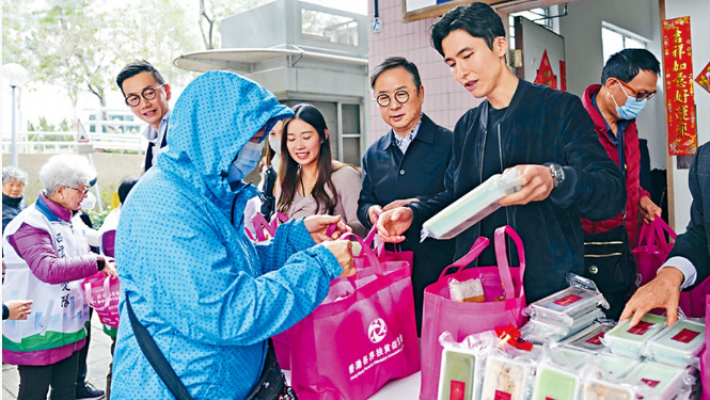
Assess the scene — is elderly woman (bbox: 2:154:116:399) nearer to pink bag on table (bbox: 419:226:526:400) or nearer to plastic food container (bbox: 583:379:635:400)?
pink bag on table (bbox: 419:226:526:400)

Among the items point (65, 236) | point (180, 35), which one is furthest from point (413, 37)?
point (180, 35)

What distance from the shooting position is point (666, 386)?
920 millimetres

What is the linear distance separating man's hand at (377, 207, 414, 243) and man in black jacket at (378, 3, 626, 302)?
0.23 meters

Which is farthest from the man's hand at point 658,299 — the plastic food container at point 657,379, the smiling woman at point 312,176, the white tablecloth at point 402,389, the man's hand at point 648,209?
the man's hand at point 648,209

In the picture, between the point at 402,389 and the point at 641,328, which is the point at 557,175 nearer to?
the point at 641,328

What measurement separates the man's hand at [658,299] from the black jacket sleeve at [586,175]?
0.67 feet

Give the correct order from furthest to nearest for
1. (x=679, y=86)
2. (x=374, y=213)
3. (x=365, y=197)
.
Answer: (x=679, y=86)
(x=365, y=197)
(x=374, y=213)

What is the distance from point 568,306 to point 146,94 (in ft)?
7.36

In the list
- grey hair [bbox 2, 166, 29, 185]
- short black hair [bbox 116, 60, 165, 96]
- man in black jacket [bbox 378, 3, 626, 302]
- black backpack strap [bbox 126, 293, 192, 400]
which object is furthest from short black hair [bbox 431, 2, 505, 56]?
grey hair [bbox 2, 166, 29, 185]

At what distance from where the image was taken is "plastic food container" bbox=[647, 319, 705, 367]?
100 centimetres

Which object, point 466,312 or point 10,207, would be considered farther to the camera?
point 10,207

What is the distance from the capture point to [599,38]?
220 inches

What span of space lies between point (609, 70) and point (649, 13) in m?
4.50

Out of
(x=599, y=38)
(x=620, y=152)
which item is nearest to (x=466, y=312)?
(x=620, y=152)
